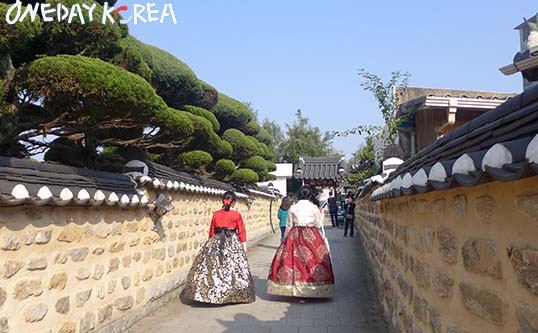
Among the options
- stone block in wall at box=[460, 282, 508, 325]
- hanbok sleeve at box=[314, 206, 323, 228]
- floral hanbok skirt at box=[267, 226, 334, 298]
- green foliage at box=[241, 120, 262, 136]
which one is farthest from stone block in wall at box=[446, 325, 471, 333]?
green foliage at box=[241, 120, 262, 136]

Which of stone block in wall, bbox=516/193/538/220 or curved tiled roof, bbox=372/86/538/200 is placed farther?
stone block in wall, bbox=516/193/538/220

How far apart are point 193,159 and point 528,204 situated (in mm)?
8395

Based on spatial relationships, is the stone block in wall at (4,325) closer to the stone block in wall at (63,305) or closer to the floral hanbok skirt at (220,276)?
the stone block in wall at (63,305)

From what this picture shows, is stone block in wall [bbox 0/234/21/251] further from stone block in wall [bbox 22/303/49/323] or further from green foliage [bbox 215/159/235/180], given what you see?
green foliage [bbox 215/159/235/180]

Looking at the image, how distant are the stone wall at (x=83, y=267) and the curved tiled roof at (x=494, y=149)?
2.81 meters

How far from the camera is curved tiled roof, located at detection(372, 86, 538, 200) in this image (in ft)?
4.81

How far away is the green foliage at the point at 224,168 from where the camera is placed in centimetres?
1200

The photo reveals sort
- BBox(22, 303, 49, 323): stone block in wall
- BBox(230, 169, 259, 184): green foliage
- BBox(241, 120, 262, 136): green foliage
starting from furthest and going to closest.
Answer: BBox(241, 120, 262, 136): green foliage < BBox(230, 169, 259, 184): green foliage < BBox(22, 303, 49, 323): stone block in wall

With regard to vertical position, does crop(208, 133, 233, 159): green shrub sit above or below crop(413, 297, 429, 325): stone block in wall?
above

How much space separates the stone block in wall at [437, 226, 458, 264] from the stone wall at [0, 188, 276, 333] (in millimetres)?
2810

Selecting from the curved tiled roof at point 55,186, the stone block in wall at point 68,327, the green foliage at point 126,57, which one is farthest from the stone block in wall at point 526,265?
the green foliage at point 126,57

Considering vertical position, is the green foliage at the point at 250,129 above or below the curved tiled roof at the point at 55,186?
above

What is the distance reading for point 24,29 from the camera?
4.08 metres

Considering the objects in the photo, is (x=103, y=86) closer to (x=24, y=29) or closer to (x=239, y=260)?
(x=24, y=29)
